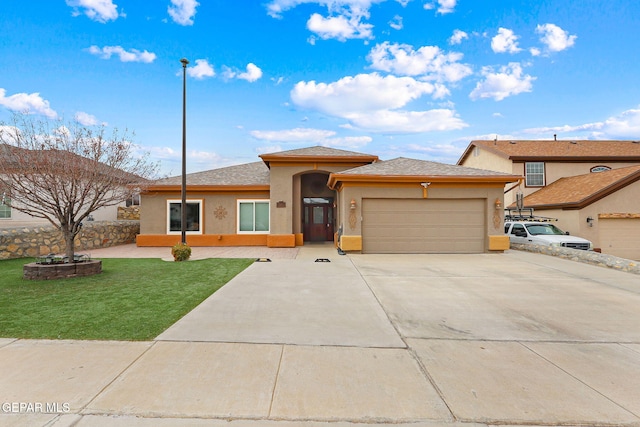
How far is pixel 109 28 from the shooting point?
13.7 metres

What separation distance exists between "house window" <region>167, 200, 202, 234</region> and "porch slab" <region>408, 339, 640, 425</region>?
1472 cm

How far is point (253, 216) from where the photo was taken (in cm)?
1658

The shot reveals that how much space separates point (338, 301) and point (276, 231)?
396 inches

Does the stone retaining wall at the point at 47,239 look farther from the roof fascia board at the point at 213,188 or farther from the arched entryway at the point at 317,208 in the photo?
the arched entryway at the point at 317,208

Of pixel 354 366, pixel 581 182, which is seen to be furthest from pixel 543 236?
pixel 354 366

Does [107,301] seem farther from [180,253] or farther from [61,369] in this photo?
[180,253]

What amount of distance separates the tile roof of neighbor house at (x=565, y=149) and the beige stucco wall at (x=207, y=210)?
1850cm

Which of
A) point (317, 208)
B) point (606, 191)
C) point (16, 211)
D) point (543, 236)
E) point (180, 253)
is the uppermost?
point (606, 191)

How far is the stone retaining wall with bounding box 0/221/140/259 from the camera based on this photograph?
37.8 feet

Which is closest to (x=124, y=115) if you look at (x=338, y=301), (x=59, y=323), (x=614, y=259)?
A: (x=59, y=323)

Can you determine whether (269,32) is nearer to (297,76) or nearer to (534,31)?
(297,76)

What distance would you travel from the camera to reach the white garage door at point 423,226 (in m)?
13.5

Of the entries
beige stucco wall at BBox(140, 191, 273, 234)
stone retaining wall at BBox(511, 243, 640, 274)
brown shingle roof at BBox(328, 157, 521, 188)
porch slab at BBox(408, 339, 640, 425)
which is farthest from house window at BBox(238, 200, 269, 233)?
porch slab at BBox(408, 339, 640, 425)

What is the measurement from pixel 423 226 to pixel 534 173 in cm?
1420
